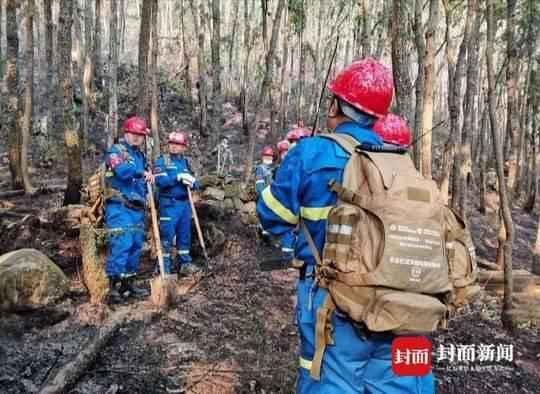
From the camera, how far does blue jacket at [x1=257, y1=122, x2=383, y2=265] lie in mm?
2309

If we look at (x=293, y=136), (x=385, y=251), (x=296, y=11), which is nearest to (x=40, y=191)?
(x=293, y=136)

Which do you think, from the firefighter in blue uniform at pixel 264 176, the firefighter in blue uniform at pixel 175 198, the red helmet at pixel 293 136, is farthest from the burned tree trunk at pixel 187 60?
the firefighter in blue uniform at pixel 175 198

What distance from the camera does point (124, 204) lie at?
595cm

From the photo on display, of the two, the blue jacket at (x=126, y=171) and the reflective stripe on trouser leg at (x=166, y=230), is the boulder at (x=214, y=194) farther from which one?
the blue jacket at (x=126, y=171)

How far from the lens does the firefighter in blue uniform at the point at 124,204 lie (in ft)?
19.1

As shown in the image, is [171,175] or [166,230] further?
[166,230]

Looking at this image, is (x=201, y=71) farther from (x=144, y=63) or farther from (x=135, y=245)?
(x=135, y=245)

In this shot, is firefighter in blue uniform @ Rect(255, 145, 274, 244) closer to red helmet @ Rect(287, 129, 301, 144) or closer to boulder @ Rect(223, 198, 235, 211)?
boulder @ Rect(223, 198, 235, 211)

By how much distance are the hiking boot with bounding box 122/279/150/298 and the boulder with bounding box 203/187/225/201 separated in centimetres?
369

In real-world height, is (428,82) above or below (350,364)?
above

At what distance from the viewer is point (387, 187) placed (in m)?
2.06

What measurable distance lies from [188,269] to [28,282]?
2637 millimetres

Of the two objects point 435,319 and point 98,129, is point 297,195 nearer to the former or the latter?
point 435,319

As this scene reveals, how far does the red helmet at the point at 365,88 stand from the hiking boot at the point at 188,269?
531 centimetres
